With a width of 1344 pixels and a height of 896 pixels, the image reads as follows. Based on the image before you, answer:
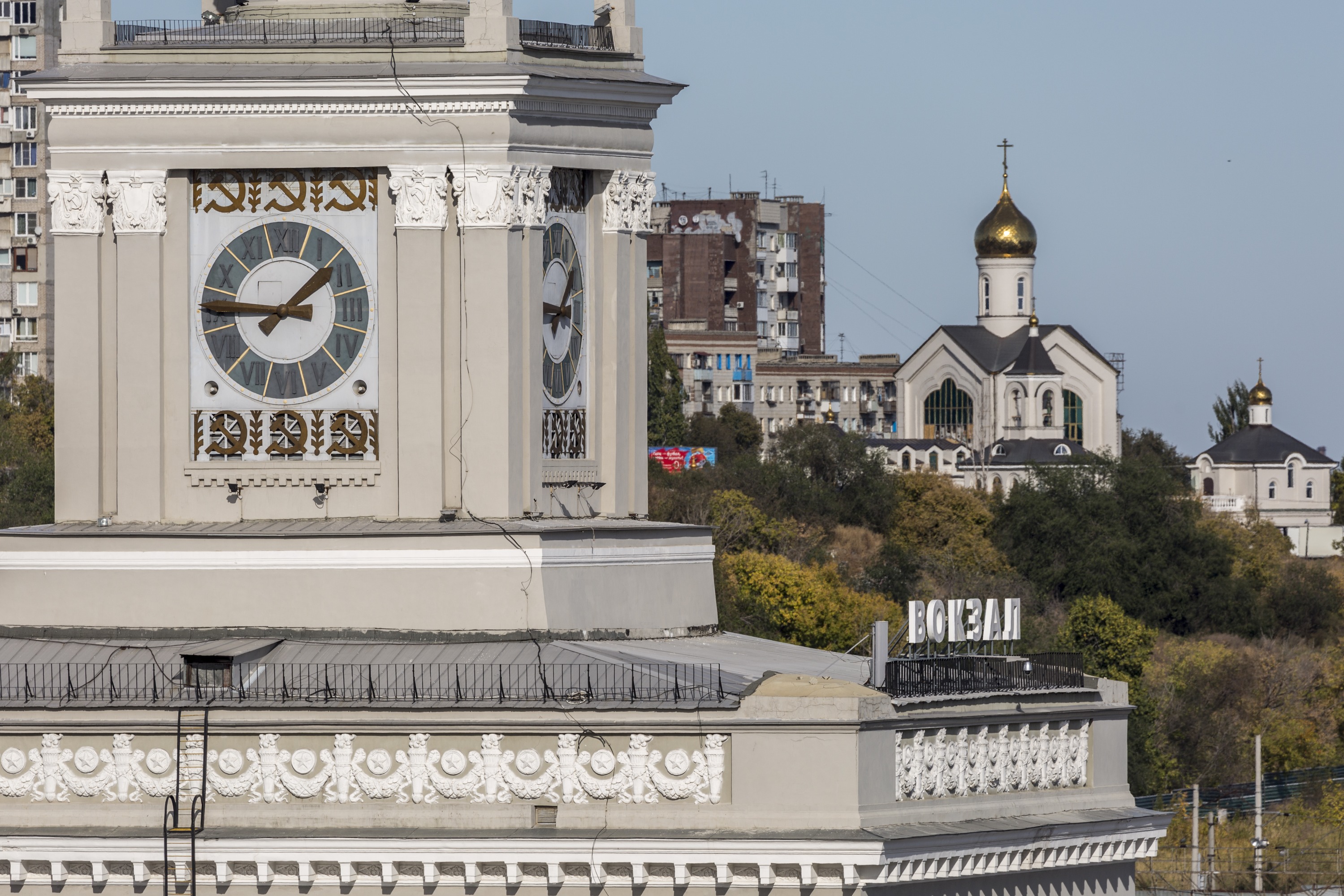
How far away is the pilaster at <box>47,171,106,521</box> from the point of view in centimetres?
5178

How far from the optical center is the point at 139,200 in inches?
2030

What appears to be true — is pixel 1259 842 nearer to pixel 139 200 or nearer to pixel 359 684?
pixel 139 200

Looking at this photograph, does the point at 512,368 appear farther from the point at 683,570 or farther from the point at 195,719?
the point at 195,719

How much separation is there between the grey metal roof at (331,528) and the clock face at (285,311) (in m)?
2.15

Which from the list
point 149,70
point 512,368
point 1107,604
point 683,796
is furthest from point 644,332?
point 1107,604

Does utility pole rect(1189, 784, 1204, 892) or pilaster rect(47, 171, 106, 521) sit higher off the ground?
pilaster rect(47, 171, 106, 521)

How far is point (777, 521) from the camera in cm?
15600

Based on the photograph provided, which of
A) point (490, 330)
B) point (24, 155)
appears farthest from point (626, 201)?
point (24, 155)

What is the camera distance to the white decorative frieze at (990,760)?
45031mm

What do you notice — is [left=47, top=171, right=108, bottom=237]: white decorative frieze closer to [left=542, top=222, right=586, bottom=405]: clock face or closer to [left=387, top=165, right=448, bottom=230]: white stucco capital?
[left=387, top=165, right=448, bottom=230]: white stucco capital

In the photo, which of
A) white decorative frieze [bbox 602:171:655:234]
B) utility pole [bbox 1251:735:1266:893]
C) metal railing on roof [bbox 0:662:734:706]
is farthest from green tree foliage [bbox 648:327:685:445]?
metal railing on roof [bbox 0:662:734:706]

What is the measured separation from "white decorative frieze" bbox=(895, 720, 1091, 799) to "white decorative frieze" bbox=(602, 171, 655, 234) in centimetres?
1139

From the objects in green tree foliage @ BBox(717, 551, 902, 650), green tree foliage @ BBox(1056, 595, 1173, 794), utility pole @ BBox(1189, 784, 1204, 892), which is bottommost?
utility pole @ BBox(1189, 784, 1204, 892)

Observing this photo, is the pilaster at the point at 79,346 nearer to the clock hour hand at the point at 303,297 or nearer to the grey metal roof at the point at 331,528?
the grey metal roof at the point at 331,528
